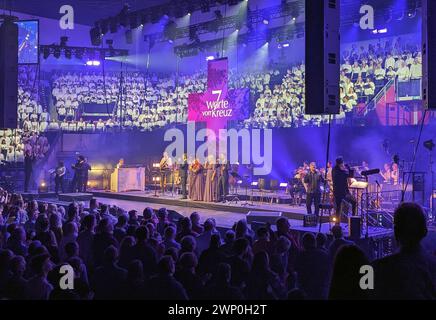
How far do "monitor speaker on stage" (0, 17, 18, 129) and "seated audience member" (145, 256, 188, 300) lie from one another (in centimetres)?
821

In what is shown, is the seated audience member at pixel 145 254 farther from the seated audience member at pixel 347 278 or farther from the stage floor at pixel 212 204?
the stage floor at pixel 212 204

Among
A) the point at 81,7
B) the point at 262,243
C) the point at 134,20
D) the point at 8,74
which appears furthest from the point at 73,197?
the point at 81,7

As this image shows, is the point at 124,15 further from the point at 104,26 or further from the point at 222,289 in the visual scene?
the point at 222,289

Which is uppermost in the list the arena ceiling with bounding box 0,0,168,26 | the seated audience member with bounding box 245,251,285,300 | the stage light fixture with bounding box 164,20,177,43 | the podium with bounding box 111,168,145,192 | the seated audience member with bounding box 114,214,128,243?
the arena ceiling with bounding box 0,0,168,26

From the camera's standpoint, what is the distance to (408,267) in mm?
3051

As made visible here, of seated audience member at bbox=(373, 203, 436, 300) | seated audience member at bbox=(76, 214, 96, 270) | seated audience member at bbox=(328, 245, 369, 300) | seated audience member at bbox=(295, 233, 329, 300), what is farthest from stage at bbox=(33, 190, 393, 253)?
seated audience member at bbox=(328, 245, 369, 300)

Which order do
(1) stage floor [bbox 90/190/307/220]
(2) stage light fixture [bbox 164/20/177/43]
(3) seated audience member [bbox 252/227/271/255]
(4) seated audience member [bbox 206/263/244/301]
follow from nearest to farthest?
(4) seated audience member [bbox 206/263/244/301] < (3) seated audience member [bbox 252/227/271/255] < (1) stage floor [bbox 90/190/307/220] < (2) stage light fixture [bbox 164/20/177/43]

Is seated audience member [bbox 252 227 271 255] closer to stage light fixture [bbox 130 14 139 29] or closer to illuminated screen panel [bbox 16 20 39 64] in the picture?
illuminated screen panel [bbox 16 20 39 64]

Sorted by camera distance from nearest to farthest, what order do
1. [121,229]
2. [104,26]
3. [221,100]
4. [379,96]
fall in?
[121,229], [379,96], [221,100], [104,26]

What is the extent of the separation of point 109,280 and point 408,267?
3088 millimetres

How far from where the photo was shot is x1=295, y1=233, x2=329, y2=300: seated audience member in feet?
19.3

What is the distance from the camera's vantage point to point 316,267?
232 inches

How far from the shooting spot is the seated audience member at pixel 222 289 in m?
4.41
